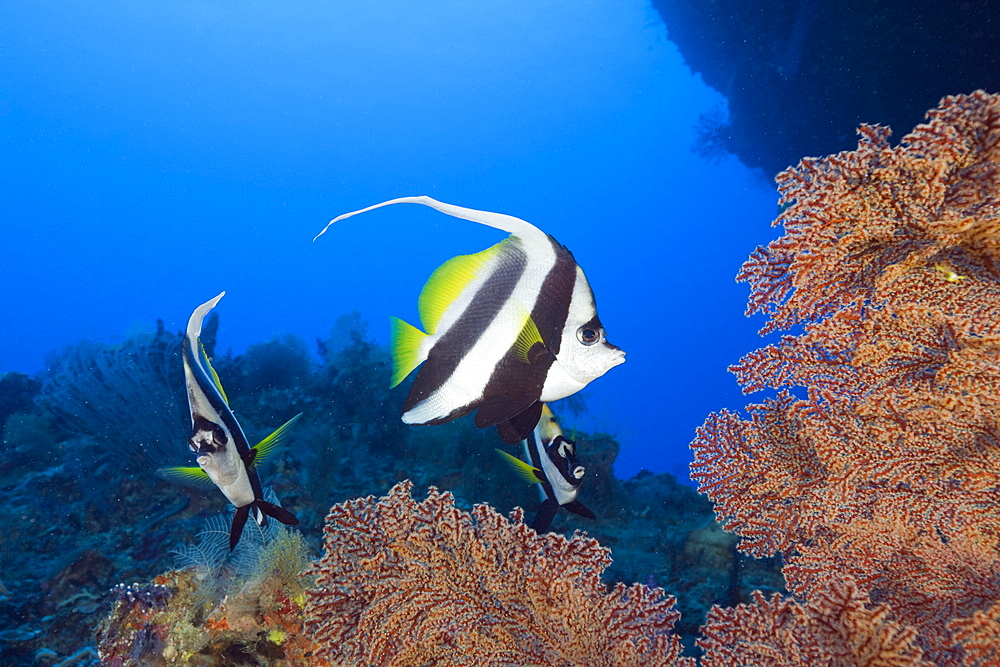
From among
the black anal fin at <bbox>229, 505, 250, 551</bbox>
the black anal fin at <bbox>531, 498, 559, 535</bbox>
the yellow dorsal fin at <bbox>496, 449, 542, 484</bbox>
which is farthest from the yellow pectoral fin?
the black anal fin at <bbox>531, 498, 559, 535</bbox>

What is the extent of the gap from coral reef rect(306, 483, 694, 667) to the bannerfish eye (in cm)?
103

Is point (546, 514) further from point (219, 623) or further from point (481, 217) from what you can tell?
point (481, 217)

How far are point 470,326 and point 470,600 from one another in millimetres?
1246

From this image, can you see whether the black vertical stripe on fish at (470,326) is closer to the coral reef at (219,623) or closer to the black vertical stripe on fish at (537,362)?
the black vertical stripe on fish at (537,362)

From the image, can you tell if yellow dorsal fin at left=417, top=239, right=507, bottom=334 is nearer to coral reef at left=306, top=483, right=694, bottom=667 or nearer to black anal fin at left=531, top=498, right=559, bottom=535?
coral reef at left=306, top=483, right=694, bottom=667

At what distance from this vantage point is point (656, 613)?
6.72 feet

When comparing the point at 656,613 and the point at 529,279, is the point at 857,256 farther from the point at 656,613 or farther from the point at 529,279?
the point at 656,613

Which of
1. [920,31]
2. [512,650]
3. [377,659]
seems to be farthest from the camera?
[920,31]

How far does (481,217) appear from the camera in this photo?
50.6 inches

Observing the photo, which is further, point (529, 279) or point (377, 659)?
point (377, 659)

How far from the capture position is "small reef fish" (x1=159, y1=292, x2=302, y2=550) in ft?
7.02

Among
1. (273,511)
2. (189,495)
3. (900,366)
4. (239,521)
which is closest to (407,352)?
(273,511)

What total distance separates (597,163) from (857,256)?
255ft

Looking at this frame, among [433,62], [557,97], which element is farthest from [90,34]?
[557,97]
